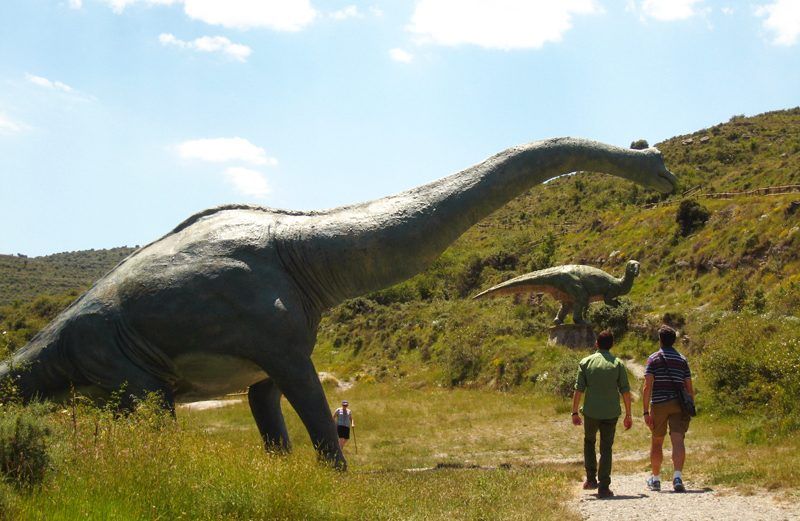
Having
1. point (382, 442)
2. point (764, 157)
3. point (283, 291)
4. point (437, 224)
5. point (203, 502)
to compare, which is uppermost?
point (764, 157)

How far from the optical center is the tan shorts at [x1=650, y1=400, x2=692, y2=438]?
264 inches

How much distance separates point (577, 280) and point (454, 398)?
5.27 metres

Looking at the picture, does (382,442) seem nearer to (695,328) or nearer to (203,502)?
(203,502)

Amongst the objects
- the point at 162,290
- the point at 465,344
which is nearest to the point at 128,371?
the point at 162,290

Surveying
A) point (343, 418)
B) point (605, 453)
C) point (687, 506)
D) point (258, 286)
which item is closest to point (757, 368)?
point (343, 418)

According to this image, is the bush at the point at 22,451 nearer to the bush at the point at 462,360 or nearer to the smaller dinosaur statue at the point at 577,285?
the smaller dinosaur statue at the point at 577,285

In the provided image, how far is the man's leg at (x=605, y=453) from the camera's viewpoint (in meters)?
6.46

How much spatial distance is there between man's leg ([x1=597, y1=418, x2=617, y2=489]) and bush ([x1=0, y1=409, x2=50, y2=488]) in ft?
14.2

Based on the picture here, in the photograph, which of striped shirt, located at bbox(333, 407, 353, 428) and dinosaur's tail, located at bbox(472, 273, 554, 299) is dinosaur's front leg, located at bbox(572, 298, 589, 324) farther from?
striped shirt, located at bbox(333, 407, 353, 428)

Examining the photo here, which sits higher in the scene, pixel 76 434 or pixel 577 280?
pixel 577 280

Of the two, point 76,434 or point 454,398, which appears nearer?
point 76,434

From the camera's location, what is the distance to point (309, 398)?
7.32 m

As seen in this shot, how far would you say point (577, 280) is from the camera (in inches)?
915

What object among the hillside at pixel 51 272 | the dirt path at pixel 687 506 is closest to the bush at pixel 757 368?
the dirt path at pixel 687 506
